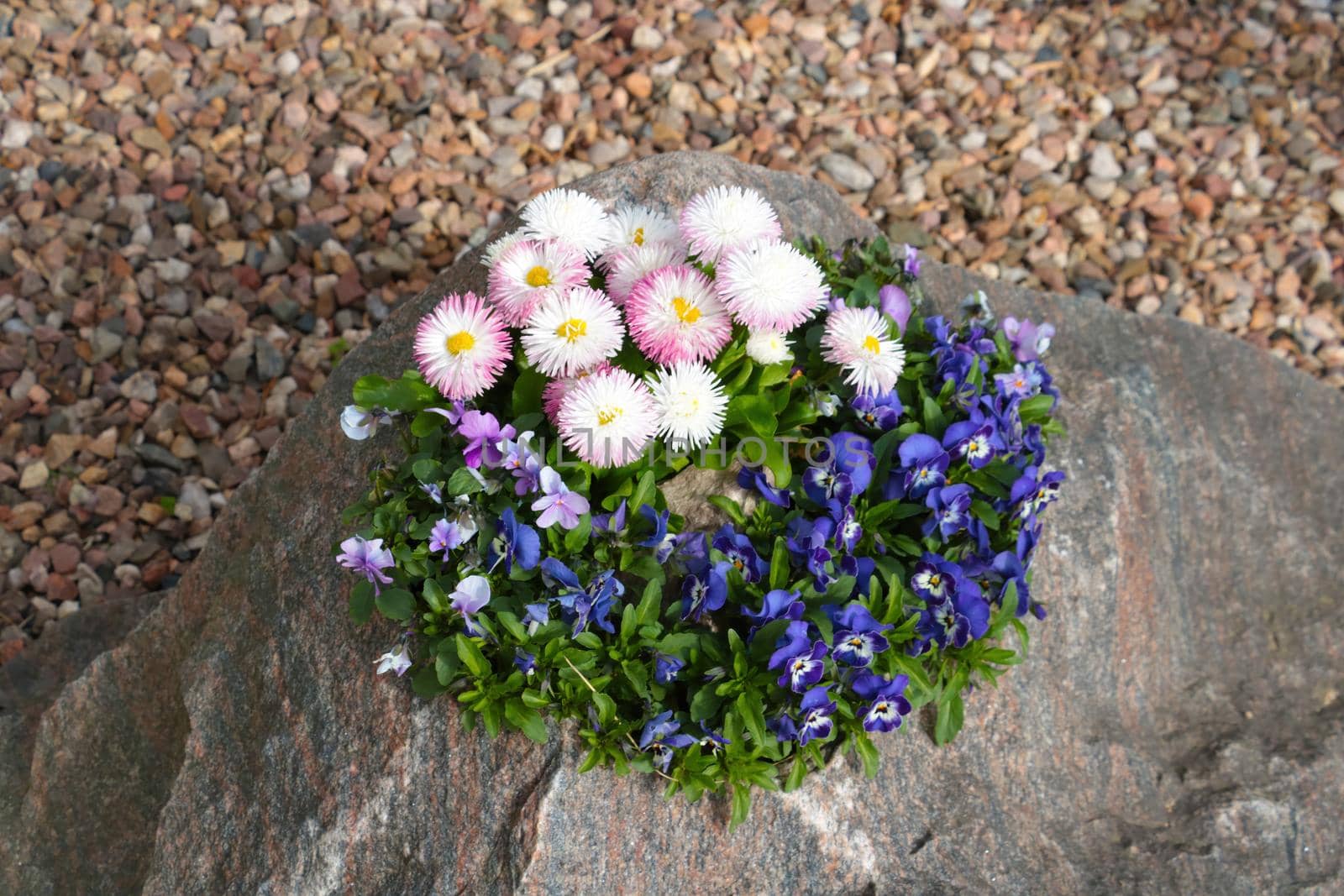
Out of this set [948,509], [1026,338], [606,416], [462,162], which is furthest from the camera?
[462,162]

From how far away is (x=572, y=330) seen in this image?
6.48 feet

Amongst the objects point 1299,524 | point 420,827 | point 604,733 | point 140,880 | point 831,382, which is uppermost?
point 831,382

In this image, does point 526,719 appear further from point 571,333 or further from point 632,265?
point 632,265

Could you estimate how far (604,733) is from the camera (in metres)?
2.06

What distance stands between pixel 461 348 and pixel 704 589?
1.95ft

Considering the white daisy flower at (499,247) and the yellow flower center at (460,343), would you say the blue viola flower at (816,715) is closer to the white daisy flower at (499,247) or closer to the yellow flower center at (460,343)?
the yellow flower center at (460,343)

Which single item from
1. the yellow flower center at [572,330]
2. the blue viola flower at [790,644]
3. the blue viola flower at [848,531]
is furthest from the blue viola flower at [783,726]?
the yellow flower center at [572,330]

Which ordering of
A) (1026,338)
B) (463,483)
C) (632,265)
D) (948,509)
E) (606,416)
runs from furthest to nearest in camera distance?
(1026,338) < (948,509) < (632,265) < (463,483) < (606,416)

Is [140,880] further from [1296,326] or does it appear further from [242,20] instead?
[1296,326]

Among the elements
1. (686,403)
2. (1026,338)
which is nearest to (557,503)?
(686,403)

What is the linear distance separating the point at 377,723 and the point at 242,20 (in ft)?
11.7

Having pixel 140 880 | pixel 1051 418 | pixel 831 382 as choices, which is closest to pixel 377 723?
pixel 140 880

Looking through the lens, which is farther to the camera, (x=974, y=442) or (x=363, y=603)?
(x=974, y=442)

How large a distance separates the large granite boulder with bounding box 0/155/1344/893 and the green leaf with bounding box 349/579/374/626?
0.11 metres
